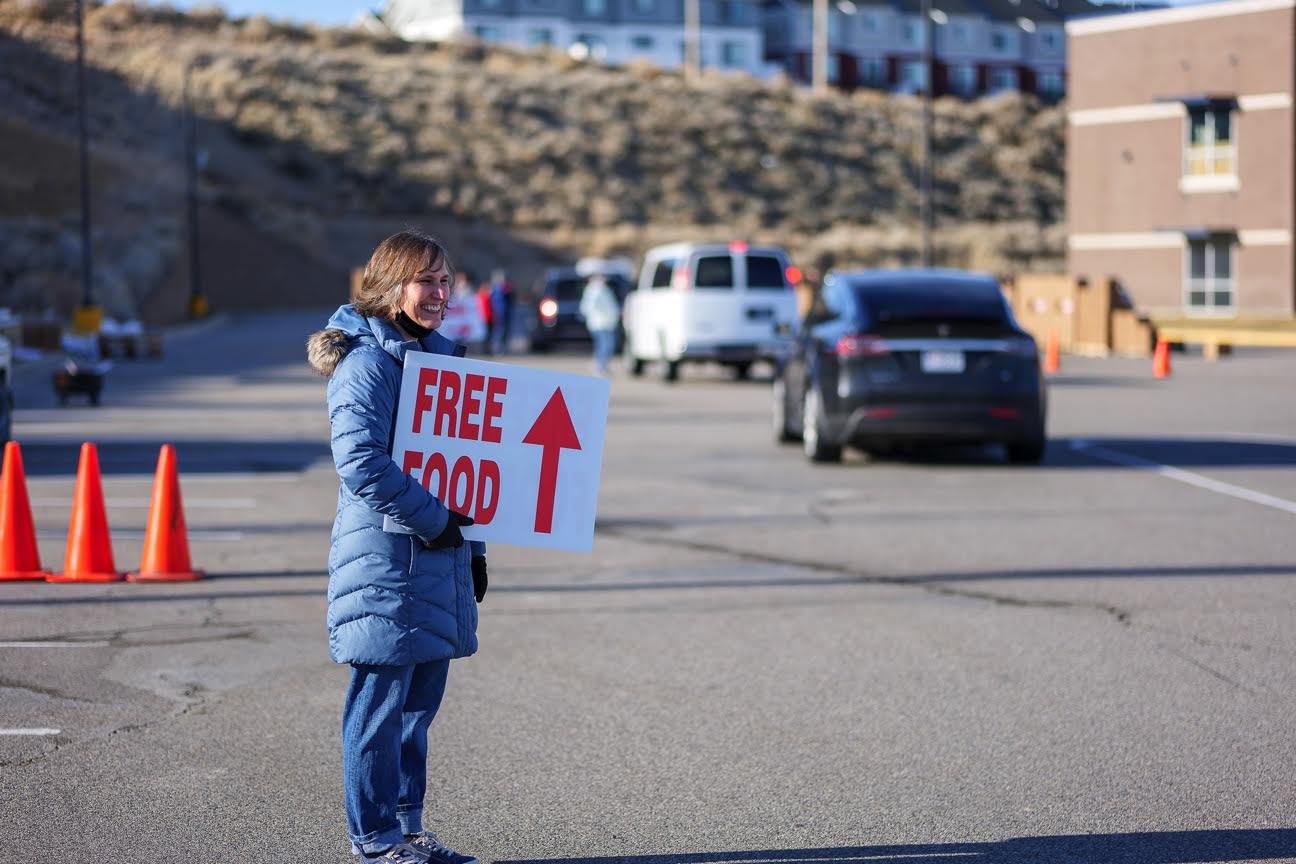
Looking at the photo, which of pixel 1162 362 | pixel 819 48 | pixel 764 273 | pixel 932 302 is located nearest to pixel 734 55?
pixel 819 48

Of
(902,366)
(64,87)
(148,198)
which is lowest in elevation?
(902,366)

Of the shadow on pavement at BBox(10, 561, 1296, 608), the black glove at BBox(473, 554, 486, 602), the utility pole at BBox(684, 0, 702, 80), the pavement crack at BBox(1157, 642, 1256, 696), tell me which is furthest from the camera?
the utility pole at BBox(684, 0, 702, 80)

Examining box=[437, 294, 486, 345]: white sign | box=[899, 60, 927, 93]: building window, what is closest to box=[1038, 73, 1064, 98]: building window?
box=[899, 60, 927, 93]: building window

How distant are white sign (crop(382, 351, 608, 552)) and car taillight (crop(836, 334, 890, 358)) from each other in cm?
1063

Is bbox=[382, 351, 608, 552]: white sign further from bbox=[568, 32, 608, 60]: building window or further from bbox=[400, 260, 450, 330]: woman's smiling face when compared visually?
bbox=[568, 32, 608, 60]: building window

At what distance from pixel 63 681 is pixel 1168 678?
4.60m

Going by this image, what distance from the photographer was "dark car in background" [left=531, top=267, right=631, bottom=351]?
39.4 m

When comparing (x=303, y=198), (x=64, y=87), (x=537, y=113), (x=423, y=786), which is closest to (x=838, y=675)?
(x=423, y=786)

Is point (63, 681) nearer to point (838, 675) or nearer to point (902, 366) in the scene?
point (838, 675)

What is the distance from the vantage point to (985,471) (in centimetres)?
1612

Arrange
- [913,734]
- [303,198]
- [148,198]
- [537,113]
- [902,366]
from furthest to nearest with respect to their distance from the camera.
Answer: [537,113]
[303,198]
[148,198]
[902,366]
[913,734]

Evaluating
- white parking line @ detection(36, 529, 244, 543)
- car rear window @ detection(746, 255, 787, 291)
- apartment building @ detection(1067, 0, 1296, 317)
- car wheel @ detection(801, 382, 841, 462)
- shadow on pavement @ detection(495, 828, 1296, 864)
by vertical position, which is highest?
apartment building @ detection(1067, 0, 1296, 317)

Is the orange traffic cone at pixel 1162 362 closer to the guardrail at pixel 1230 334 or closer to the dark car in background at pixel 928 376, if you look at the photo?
the guardrail at pixel 1230 334

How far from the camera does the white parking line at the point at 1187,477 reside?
13570 millimetres
